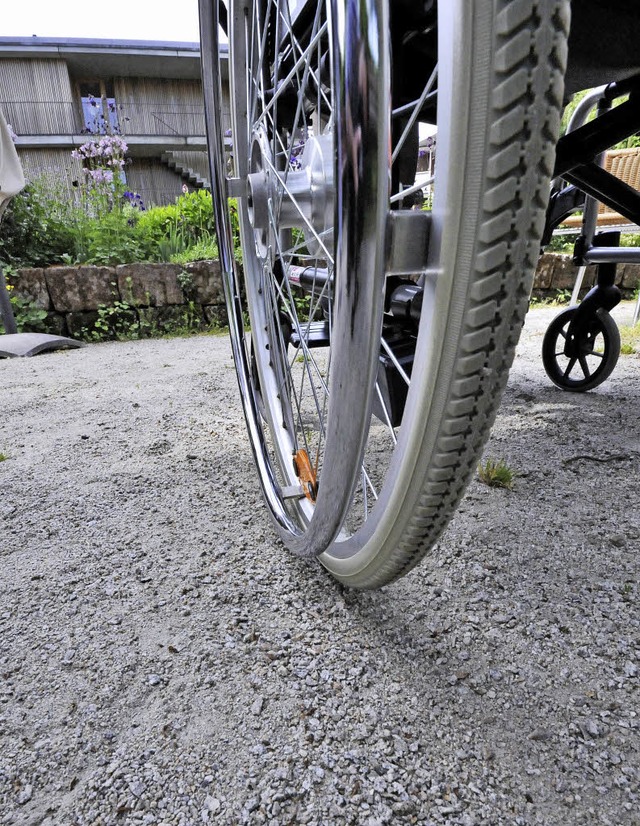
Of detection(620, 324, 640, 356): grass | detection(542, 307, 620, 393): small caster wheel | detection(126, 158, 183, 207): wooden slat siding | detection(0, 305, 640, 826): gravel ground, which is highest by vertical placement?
detection(126, 158, 183, 207): wooden slat siding

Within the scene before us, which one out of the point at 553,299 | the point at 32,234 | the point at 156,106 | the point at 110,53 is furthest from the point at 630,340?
the point at 156,106

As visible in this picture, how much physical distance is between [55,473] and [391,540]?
1.00m

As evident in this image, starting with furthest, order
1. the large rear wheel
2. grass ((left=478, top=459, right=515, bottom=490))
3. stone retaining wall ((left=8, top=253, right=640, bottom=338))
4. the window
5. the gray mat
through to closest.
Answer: the window
stone retaining wall ((left=8, top=253, right=640, bottom=338))
the gray mat
grass ((left=478, top=459, right=515, bottom=490))
the large rear wheel

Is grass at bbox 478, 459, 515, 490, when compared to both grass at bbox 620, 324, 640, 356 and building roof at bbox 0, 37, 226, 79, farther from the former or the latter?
building roof at bbox 0, 37, 226, 79

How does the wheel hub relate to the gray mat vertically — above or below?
above

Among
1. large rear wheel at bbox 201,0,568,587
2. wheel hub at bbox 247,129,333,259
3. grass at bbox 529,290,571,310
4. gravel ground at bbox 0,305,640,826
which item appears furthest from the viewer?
grass at bbox 529,290,571,310

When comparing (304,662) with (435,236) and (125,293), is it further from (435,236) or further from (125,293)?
(125,293)

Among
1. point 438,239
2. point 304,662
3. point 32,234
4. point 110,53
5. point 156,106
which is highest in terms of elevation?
point 110,53

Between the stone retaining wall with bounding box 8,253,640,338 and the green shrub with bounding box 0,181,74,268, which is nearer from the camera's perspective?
the stone retaining wall with bounding box 8,253,640,338

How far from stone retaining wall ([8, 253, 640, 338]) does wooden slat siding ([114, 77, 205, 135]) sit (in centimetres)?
955

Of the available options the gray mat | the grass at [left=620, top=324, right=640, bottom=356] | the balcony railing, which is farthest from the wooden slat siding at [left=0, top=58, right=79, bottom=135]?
the grass at [left=620, top=324, right=640, bottom=356]

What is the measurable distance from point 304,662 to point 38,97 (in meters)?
13.5

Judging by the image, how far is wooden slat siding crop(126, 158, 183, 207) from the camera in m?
11.6

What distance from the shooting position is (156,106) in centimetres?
1151
